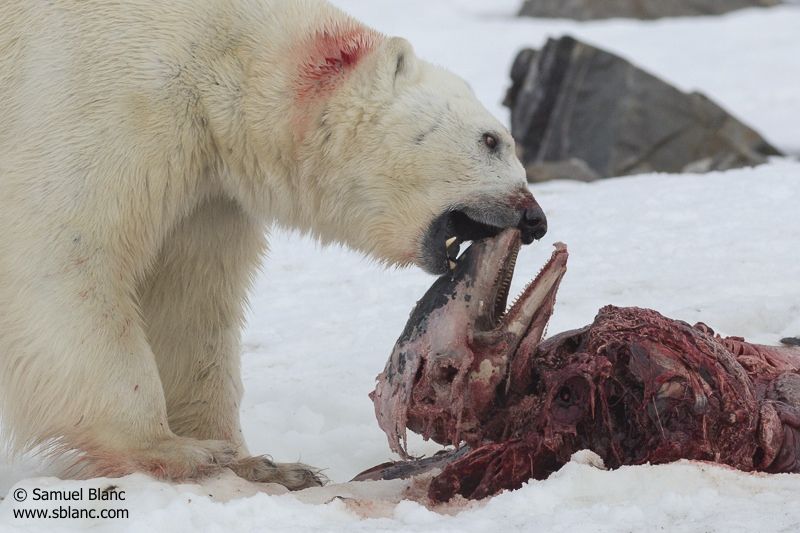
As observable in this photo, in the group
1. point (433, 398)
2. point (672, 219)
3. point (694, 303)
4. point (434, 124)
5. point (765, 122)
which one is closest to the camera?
point (433, 398)

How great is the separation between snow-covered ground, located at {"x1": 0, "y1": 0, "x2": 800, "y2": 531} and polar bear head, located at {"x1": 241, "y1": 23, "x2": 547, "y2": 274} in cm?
95

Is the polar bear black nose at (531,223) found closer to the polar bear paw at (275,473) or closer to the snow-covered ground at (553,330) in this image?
the snow-covered ground at (553,330)

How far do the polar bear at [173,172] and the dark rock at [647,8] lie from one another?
1962 centimetres

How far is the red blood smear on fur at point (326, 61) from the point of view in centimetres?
436

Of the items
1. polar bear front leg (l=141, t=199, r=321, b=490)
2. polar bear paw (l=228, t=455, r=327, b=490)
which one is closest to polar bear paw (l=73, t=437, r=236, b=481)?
polar bear paw (l=228, t=455, r=327, b=490)

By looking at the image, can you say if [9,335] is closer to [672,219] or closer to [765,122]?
[672,219]

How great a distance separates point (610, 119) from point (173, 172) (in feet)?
35.7

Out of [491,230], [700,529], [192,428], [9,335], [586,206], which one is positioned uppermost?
[586,206]

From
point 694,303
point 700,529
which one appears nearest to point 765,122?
point 694,303

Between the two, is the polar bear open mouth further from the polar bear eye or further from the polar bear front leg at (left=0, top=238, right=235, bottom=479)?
the polar bear front leg at (left=0, top=238, right=235, bottom=479)

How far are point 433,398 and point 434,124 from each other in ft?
3.51

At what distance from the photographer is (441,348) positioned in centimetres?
379

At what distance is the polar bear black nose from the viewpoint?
165 inches

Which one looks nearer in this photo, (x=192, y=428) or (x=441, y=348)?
(x=441, y=348)
